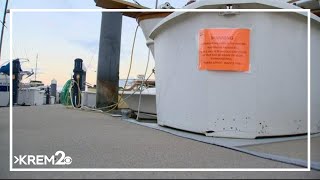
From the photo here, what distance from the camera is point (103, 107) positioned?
12539 millimetres

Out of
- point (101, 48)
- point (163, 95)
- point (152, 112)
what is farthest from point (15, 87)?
point (163, 95)

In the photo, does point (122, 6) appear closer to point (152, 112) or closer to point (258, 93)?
point (152, 112)

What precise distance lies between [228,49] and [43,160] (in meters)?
3.02

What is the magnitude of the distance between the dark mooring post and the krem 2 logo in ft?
29.8

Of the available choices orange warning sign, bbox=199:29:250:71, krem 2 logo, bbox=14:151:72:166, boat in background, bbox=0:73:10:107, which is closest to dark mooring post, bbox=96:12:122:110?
boat in background, bbox=0:73:10:107

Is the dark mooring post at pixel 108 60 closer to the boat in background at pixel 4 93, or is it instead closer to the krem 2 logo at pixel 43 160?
the boat in background at pixel 4 93

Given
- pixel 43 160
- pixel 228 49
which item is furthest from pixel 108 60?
pixel 43 160

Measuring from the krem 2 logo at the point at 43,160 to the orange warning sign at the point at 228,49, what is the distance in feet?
8.80

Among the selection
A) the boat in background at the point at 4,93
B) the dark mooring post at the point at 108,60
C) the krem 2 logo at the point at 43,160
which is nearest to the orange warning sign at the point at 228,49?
the krem 2 logo at the point at 43,160

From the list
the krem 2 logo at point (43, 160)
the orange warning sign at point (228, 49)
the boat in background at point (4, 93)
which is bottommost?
the krem 2 logo at point (43, 160)

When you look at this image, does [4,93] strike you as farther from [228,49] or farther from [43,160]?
[43,160]

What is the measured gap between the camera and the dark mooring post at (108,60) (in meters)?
12.7

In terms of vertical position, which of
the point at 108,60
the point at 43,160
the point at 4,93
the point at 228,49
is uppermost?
the point at 108,60

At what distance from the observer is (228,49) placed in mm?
5219
